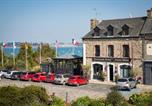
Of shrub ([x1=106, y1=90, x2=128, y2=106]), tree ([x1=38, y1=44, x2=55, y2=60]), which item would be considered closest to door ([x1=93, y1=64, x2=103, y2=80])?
shrub ([x1=106, y1=90, x2=128, y2=106])

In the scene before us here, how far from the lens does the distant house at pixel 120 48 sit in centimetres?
3938

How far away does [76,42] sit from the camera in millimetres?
52656

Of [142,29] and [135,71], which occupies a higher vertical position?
[142,29]

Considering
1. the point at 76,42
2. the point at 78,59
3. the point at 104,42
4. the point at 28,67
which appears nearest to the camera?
the point at 104,42

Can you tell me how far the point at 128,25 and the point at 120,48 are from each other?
322 centimetres

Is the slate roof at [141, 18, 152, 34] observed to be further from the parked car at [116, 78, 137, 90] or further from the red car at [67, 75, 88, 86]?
the red car at [67, 75, 88, 86]

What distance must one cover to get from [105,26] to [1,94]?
26785 mm

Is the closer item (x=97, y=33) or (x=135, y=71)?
(x=135, y=71)

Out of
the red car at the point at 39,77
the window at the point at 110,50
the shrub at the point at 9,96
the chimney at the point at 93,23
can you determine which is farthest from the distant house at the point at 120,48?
the shrub at the point at 9,96

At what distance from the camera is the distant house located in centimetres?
3938

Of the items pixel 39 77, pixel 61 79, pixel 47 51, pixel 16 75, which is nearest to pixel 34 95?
pixel 61 79

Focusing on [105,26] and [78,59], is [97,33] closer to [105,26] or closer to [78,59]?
[105,26]

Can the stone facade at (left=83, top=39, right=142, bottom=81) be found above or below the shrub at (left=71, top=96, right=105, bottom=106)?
above

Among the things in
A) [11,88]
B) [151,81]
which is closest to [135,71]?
[151,81]
